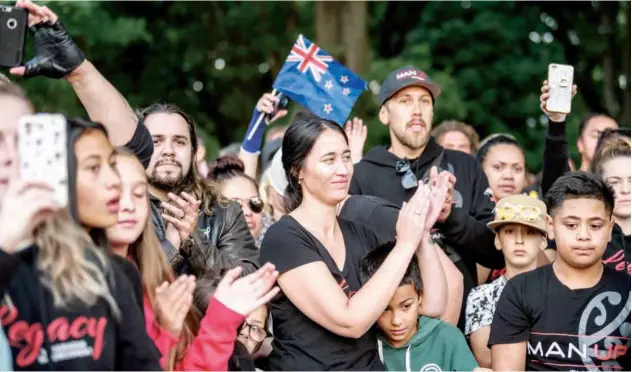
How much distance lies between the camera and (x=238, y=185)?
19.6 feet

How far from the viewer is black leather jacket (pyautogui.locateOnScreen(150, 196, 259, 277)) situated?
4.24 m

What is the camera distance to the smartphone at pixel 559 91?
17.6ft

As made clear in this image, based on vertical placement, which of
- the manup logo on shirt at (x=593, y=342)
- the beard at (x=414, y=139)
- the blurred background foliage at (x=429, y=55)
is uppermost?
the blurred background foliage at (x=429, y=55)

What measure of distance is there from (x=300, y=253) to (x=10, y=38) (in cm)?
139

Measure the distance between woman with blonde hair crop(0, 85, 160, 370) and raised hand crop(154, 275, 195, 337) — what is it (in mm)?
368

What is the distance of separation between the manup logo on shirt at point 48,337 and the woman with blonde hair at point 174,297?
514 millimetres

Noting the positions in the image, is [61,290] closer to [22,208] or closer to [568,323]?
[22,208]

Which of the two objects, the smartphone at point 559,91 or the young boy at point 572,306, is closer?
the young boy at point 572,306

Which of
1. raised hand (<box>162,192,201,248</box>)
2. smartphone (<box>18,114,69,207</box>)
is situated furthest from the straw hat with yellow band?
smartphone (<box>18,114,69,207</box>)

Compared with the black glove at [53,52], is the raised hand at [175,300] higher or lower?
lower

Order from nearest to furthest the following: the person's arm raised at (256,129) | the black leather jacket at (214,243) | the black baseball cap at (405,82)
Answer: the black leather jacket at (214,243) < the black baseball cap at (405,82) < the person's arm raised at (256,129)

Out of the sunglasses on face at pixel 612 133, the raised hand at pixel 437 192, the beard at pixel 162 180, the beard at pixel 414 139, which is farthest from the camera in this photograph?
the sunglasses on face at pixel 612 133

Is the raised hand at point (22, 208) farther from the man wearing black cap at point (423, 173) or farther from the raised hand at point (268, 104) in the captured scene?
the raised hand at point (268, 104)

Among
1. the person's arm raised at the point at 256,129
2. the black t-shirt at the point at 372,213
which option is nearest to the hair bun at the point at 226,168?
the person's arm raised at the point at 256,129
